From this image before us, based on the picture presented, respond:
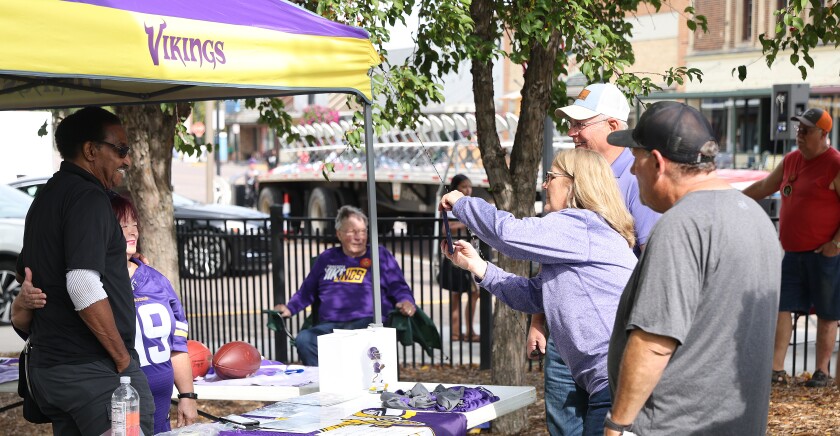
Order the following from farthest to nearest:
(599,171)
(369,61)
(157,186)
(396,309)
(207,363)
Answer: (157,186), (396,309), (207,363), (369,61), (599,171)

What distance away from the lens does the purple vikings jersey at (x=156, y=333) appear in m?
4.67

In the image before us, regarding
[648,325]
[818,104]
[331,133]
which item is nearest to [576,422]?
[648,325]

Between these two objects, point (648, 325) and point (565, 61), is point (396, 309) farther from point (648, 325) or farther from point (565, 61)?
point (648, 325)

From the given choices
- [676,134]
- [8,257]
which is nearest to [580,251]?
[676,134]

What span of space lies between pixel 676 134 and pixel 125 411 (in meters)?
2.27

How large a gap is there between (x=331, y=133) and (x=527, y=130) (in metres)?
16.0

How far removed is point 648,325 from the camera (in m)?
2.69

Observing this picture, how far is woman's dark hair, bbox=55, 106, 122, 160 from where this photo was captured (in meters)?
3.94

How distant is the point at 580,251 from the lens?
148 inches

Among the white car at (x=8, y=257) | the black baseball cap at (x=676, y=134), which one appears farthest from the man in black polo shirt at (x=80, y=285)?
the white car at (x=8, y=257)

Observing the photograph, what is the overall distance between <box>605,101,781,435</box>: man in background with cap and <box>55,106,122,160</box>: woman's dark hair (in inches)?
85.5

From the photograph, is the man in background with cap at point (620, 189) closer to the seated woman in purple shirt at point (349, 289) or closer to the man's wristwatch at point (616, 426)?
the man's wristwatch at point (616, 426)

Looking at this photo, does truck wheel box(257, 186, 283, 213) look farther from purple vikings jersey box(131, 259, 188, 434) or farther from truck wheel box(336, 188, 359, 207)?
purple vikings jersey box(131, 259, 188, 434)

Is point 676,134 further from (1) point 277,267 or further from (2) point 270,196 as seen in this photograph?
(2) point 270,196
